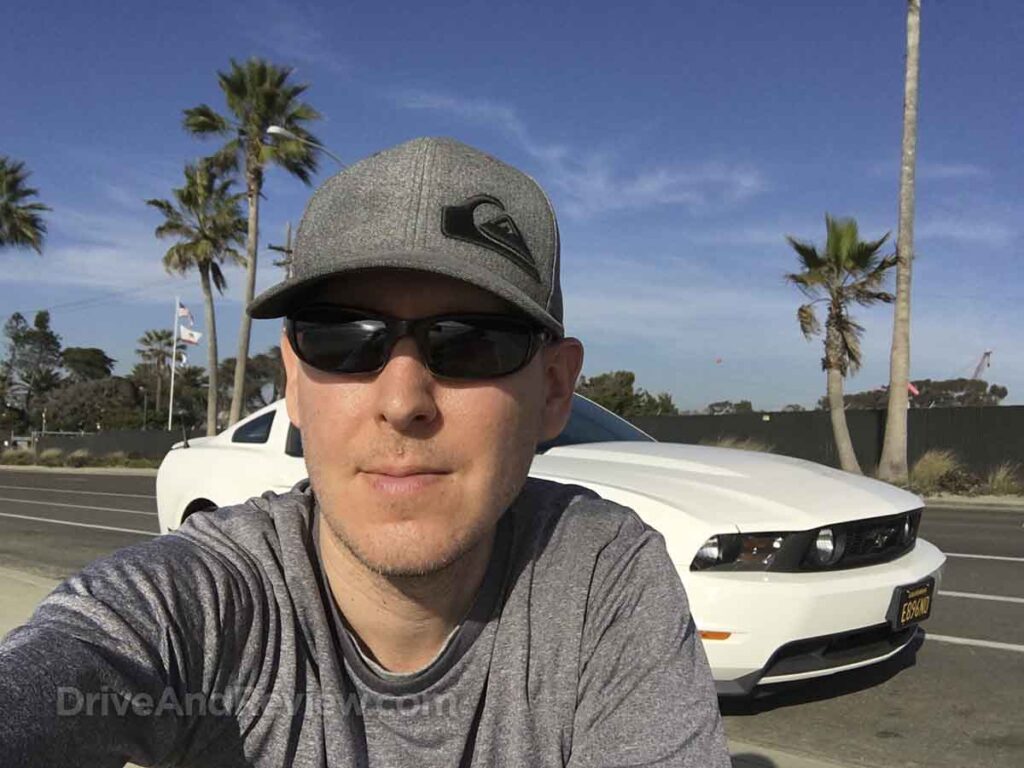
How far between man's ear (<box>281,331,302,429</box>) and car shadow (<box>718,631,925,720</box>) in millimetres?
2910

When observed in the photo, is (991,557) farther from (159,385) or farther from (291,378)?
(159,385)

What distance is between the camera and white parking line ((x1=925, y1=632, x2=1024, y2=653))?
5031mm

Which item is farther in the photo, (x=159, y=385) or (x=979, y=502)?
(x=159, y=385)

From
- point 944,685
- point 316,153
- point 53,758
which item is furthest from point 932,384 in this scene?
point 53,758

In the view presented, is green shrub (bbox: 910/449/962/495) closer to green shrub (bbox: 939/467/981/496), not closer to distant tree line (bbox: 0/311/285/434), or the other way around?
green shrub (bbox: 939/467/981/496)

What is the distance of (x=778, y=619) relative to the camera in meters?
3.54

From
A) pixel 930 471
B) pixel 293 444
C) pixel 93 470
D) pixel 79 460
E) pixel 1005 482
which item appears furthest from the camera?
pixel 79 460

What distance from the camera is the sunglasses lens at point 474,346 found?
1.39 metres

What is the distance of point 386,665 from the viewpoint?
144 cm

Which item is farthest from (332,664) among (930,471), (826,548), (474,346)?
(930,471)

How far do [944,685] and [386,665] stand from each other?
3.94 metres

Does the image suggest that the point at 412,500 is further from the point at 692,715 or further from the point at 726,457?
the point at 726,457

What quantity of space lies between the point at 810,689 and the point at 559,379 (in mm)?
3376

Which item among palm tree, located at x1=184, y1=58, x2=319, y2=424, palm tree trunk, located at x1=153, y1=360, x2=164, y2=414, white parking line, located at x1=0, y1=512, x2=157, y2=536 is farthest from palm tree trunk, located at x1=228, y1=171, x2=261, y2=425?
palm tree trunk, located at x1=153, y1=360, x2=164, y2=414
